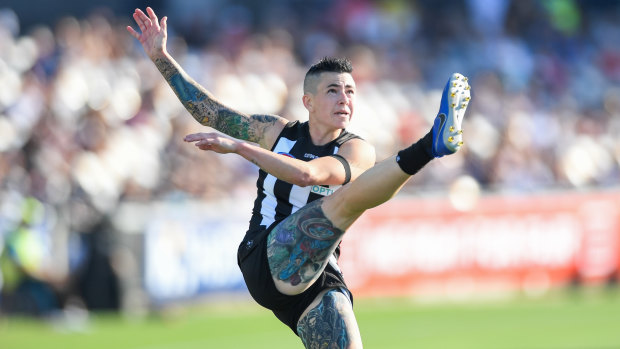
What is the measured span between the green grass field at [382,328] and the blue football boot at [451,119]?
683 centimetres

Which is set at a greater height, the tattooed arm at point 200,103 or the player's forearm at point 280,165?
the tattooed arm at point 200,103

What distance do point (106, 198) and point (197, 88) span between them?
695 centimetres

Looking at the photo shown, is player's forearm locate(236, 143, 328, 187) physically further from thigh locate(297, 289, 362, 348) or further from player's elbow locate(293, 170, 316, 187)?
thigh locate(297, 289, 362, 348)

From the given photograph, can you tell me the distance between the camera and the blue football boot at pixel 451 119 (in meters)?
7.01

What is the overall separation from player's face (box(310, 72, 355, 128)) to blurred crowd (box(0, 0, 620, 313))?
752 centimetres

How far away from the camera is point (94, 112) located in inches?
621

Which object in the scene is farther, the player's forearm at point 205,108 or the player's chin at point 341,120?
the player's forearm at point 205,108

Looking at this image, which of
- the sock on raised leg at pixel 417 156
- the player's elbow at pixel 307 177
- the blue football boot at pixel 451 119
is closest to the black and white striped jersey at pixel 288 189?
the player's elbow at pixel 307 177

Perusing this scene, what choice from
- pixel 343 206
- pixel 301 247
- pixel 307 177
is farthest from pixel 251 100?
pixel 307 177

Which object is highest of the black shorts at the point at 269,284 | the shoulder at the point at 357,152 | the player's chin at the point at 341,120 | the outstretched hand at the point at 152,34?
the outstretched hand at the point at 152,34

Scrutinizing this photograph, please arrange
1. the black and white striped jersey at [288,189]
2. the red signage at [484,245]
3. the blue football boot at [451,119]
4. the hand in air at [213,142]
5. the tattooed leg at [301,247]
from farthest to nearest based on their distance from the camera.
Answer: the red signage at [484,245] → the black and white striped jersey at [288,189] → the tattooed leg at [301,247] → the blue football boot at [451,119] → the hand in air at [213,142]

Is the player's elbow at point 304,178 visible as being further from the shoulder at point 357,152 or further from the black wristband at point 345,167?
the shoulder at point 357,152

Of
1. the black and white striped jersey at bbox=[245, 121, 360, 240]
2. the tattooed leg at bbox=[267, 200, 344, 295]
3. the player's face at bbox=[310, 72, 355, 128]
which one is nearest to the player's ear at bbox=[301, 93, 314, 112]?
the player's face at bbox=[310, 72, 355, 128]

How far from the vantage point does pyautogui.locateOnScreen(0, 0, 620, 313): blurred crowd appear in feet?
49.1
